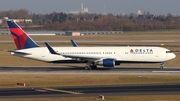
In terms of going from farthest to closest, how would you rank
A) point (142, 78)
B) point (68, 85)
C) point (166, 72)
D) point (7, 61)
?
point (7, 61) → point (166, 72) → point (142, 78) → point (68, 85)

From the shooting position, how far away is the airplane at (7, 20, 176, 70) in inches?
2435

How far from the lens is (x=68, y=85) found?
4812 cm

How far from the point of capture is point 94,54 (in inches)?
2454

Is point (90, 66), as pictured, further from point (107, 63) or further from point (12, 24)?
point (12, 24)

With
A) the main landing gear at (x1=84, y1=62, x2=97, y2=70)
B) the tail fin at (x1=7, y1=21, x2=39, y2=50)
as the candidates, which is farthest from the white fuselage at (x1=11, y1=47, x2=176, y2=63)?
the tail fin at (x1=7, y1=21, x2=39, y2=50)

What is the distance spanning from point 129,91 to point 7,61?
117 feet

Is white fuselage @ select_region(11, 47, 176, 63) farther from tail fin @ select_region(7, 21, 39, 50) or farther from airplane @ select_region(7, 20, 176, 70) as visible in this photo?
tail fin @ select_region(7, 21, 39, 50)

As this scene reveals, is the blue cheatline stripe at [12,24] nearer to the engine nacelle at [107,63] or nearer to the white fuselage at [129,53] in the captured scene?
the white fuselage at [129,53]

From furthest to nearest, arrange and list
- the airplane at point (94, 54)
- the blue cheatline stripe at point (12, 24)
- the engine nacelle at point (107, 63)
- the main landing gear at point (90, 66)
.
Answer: the blue cheatline stripe at point (12, 24), the main landing gear at point (90, 66), the airplane at point (94, 54), the engine nacelle at point (107, 63)

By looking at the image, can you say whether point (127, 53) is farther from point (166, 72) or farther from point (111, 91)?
point (111, 91)

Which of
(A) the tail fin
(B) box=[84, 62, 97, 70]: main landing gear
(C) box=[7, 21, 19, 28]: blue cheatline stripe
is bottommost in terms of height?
(B) box=[84, 62, 97, 70]: main landing gear

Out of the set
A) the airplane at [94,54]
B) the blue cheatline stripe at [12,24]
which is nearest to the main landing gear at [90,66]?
the airplane at [94,54]

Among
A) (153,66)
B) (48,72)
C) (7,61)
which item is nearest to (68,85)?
(48,72)

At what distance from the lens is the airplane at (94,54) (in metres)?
61.8
